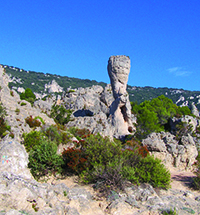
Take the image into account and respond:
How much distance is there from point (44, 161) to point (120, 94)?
19.7m

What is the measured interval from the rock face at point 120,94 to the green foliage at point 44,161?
57.7 ft

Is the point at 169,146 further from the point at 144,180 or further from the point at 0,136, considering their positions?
the point at 0,136

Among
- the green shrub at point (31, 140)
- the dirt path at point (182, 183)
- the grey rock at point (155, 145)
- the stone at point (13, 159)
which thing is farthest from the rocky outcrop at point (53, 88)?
the stone at point (13, 159)

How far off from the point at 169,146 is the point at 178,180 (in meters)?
5.32

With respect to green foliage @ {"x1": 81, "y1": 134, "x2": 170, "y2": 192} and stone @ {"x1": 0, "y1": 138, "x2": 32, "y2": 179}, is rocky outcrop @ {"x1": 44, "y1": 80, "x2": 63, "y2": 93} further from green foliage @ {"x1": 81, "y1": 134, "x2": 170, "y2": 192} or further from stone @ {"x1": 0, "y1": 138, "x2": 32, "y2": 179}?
stone @ {"x1": 0, "y1": 138, "x2": 32, "y2": 179}

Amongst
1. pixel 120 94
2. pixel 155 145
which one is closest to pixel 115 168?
pixel 155 145

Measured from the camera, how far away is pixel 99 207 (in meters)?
7.90

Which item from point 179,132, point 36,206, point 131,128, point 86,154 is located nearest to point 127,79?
point 131,128

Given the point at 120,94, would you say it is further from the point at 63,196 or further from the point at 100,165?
the point at 63,196

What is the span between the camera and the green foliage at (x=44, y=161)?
1018cm

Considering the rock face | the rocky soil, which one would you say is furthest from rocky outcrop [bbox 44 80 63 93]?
the rocky soil

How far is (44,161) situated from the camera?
412 inches

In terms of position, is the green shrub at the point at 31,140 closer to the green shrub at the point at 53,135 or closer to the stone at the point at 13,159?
the green shrub at the point at 53,135

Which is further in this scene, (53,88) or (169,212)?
(53,88)
